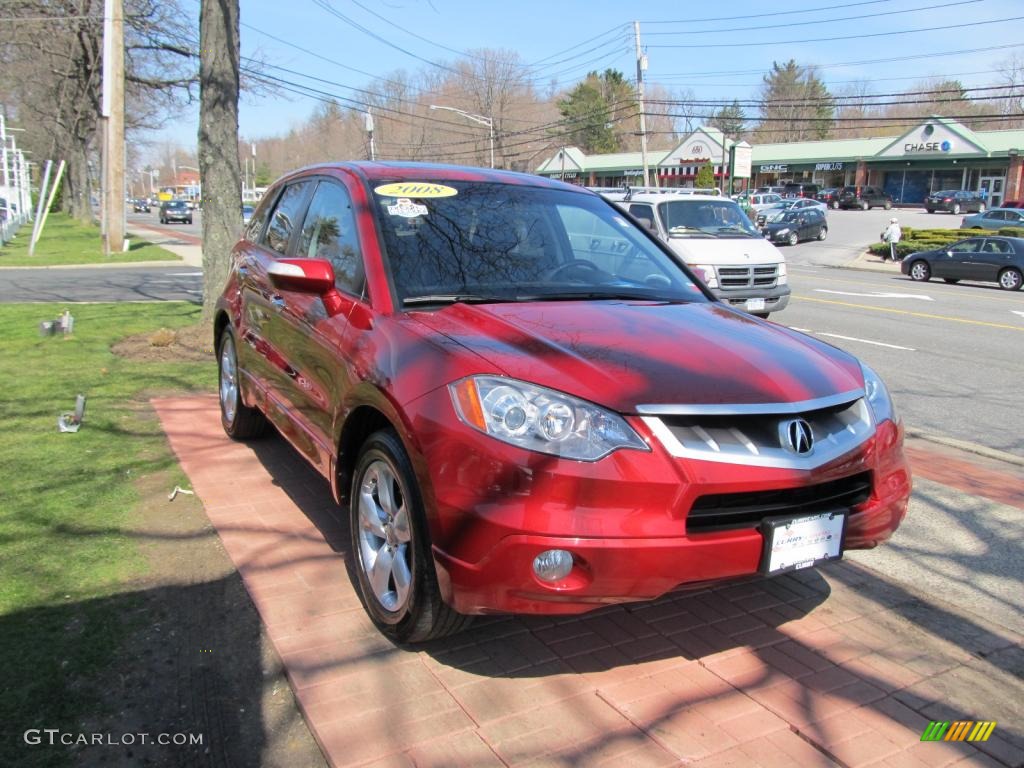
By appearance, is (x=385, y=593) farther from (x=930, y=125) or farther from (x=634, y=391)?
(x=930, y=125)

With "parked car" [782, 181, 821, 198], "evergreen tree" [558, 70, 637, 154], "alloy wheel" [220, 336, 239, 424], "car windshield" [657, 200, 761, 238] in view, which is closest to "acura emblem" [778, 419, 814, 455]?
"alloy wheel" [220, 336, 239, 424]

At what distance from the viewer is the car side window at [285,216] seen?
471 centimetres

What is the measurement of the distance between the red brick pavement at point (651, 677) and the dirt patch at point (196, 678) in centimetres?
9

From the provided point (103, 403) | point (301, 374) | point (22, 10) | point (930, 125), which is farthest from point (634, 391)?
point (930, 125)

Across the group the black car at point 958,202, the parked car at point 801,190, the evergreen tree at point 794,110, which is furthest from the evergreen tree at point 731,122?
the black car at point 958,202

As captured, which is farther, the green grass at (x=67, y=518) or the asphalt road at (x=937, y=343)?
the asphalt road at (x=937, y=343)

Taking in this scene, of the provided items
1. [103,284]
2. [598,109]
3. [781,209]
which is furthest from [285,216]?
[598,109]

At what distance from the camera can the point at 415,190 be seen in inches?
155

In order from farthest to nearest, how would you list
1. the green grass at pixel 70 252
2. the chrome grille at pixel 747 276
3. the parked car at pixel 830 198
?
the parked car at pixel 830 198 < the green grass at pixel 70 252 < the chrome grille at pixel 747 276

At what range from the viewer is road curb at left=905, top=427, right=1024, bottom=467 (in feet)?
19.5

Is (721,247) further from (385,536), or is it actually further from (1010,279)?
(1010,279)

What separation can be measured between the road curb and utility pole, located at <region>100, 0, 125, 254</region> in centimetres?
2161

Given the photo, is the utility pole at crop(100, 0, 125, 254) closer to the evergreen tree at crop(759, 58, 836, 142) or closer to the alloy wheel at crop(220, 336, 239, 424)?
the alloy wheel at crop(220, 336, 239, 424)

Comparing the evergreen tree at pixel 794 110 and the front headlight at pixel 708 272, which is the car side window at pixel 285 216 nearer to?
the front headlight at pixel 708 272
